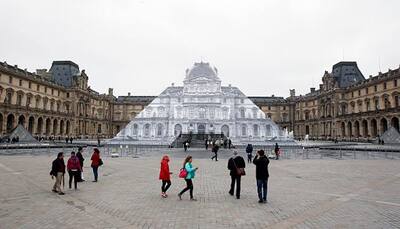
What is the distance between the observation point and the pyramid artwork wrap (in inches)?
1992

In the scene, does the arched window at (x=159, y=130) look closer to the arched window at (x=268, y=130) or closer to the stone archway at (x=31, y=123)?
the arched window at (x=268, y=130)

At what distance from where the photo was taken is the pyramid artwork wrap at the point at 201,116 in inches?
1992

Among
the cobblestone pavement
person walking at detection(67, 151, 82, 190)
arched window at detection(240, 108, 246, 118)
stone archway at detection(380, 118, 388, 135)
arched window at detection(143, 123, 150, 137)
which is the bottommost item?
the cobblestone pavement

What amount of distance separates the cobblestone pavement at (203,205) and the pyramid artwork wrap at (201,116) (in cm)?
3572

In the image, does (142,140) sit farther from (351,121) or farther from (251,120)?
(351,121)

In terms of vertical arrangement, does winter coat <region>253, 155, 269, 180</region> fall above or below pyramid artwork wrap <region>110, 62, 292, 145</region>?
below

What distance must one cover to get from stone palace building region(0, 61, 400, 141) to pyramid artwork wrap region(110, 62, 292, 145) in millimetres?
20527

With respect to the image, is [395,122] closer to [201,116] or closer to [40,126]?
[201,116]

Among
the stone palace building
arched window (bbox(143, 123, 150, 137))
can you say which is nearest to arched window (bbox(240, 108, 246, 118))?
arched window (bbox(143, 123, 150, 137))

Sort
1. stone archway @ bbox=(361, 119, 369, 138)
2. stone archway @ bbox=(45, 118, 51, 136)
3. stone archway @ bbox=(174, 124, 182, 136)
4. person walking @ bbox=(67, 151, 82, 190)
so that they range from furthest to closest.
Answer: stone archway @ bbox=(45, 118, 51, 136) → stone archway @ bbox=(361, 119, 369, 138) → stone archway @ bbox=(174, 124, 182, 136) → person walking @ bbox=(67, 151, 82, 190)

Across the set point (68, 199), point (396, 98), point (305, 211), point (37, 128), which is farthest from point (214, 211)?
point (37, 128)

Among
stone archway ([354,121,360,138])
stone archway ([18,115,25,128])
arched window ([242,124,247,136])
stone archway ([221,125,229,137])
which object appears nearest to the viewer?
arched window ([242,124,247,136])

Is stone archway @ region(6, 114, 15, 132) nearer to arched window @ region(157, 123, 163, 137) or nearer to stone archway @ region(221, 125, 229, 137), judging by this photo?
arched window @ region(157, 123, 163, 137)

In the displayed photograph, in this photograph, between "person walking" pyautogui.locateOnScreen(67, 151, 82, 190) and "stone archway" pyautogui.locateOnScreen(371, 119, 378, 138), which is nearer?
"person walking" pyautogui.locateOnScreen(67, 151, 82, 190)
